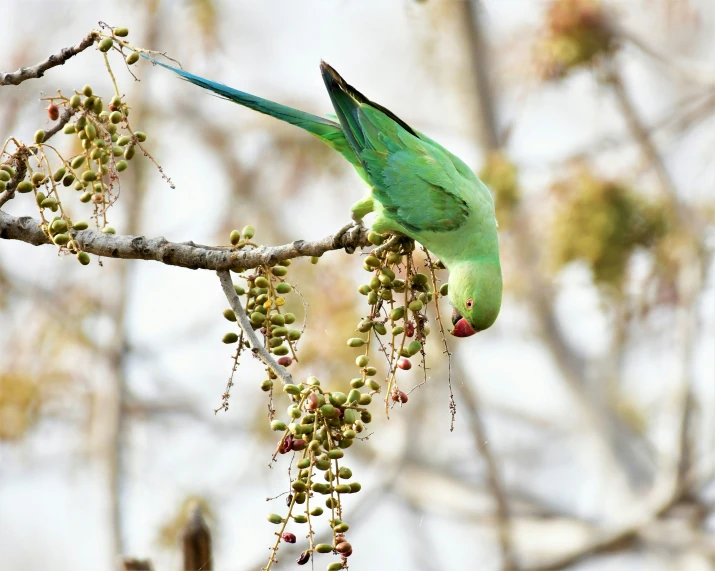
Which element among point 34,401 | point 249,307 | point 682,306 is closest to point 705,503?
point 682,306

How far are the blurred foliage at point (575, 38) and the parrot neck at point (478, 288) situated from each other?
5617 millimetres

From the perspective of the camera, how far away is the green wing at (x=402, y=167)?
132 inches

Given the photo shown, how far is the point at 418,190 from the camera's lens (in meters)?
3.46

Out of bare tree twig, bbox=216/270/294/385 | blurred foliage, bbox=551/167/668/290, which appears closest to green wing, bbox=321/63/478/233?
bare tree twig, bbox=216/270/294/385

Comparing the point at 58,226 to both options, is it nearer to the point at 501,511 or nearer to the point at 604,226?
the point at 604,226

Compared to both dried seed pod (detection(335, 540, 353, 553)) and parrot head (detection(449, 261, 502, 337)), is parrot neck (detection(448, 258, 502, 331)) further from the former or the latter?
dried seed pod (detection(335, 540, 353, 553))

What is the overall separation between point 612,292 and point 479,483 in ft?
16.2

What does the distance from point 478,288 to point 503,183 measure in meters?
4.95

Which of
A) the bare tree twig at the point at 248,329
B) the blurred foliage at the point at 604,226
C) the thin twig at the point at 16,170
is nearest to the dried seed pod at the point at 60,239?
the thin twig at the point at 16,170

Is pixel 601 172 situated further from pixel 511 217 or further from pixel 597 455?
pixel 597 455

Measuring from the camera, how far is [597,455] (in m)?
11.7

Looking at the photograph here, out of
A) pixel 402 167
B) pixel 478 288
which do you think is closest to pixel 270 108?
pixel 402 167

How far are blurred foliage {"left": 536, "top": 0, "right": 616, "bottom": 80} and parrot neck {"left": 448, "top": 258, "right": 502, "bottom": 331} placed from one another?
5.62 metres

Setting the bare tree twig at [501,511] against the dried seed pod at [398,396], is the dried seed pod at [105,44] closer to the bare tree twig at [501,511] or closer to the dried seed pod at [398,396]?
the dried seed pod at [398,396]
